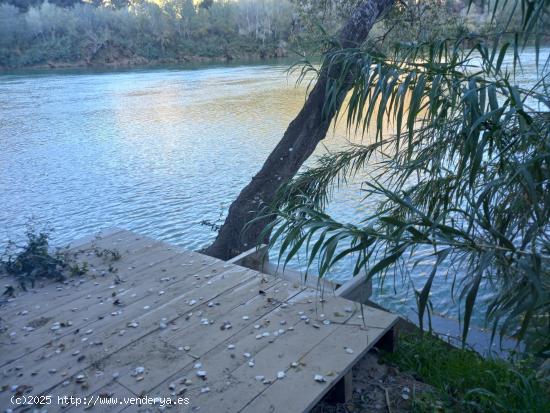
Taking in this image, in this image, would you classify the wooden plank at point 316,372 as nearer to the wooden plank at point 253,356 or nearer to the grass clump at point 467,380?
the wooden plank at point 253,356

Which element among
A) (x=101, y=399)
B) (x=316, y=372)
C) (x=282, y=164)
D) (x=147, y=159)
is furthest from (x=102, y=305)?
(x=147, y=159)

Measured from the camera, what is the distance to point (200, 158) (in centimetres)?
1096

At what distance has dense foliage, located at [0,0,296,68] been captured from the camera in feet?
131

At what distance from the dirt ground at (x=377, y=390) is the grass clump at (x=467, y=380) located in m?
0.06

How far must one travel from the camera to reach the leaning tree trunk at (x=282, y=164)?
517cm

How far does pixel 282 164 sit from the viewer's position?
5.36 metres

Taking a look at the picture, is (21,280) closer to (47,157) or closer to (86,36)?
(47,157)

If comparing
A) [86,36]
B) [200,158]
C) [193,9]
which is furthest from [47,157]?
[193,9]

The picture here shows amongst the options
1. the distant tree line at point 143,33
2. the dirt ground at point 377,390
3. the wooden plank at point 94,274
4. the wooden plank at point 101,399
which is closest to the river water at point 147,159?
the dirt ground at point 377,390

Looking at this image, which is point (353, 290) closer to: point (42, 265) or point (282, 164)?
point (42, 265)

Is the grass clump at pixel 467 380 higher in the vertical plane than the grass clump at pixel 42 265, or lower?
lower

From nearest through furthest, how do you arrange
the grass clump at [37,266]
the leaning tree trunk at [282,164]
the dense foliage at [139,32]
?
the grass clump at [37,266] → the leaning tree trunk at [282,164] → the dense foliage at [139,32]

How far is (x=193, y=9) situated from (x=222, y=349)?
50.9 m

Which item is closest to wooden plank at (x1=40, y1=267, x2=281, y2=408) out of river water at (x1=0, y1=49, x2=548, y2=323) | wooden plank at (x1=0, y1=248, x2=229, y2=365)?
wooden plank at (x1=0, y1=248, x2=229, y2=365)
